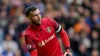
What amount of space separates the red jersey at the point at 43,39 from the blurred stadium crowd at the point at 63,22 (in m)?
5.11

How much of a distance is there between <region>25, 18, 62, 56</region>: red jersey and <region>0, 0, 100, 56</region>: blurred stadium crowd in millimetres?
5105

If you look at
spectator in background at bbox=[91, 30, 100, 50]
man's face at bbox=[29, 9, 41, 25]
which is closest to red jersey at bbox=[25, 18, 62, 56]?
man's face at bbox=[29, 9, 41, 25]

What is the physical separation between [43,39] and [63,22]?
7.16 meters

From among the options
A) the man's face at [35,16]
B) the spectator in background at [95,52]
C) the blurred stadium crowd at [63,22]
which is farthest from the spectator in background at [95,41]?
the man's face at [35,16]

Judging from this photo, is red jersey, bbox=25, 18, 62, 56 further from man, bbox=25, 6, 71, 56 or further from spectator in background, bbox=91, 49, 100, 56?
spectator in background, bbox=91, 49, 100, 56

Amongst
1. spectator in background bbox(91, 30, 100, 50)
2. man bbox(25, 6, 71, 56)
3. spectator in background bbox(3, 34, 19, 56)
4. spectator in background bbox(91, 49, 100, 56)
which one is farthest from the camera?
spectator in background bbox(91, 30, 100, 50)

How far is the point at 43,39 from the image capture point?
9953 mm

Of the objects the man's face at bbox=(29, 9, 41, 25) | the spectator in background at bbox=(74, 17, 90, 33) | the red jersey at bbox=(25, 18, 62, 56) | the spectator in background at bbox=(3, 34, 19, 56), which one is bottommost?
the spectator in background at bbox=(74, 17, 90, 33)

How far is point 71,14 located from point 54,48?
7.84m

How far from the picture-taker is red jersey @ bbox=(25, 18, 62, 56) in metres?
9.88

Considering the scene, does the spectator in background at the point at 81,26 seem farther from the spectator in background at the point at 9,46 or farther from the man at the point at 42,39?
the man at the point at 42,39

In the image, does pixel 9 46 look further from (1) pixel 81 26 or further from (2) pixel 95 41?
(2) pixel 95 41

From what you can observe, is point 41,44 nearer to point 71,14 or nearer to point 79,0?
point 71,14

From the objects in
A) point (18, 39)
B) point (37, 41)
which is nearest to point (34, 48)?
point (37, 41)
